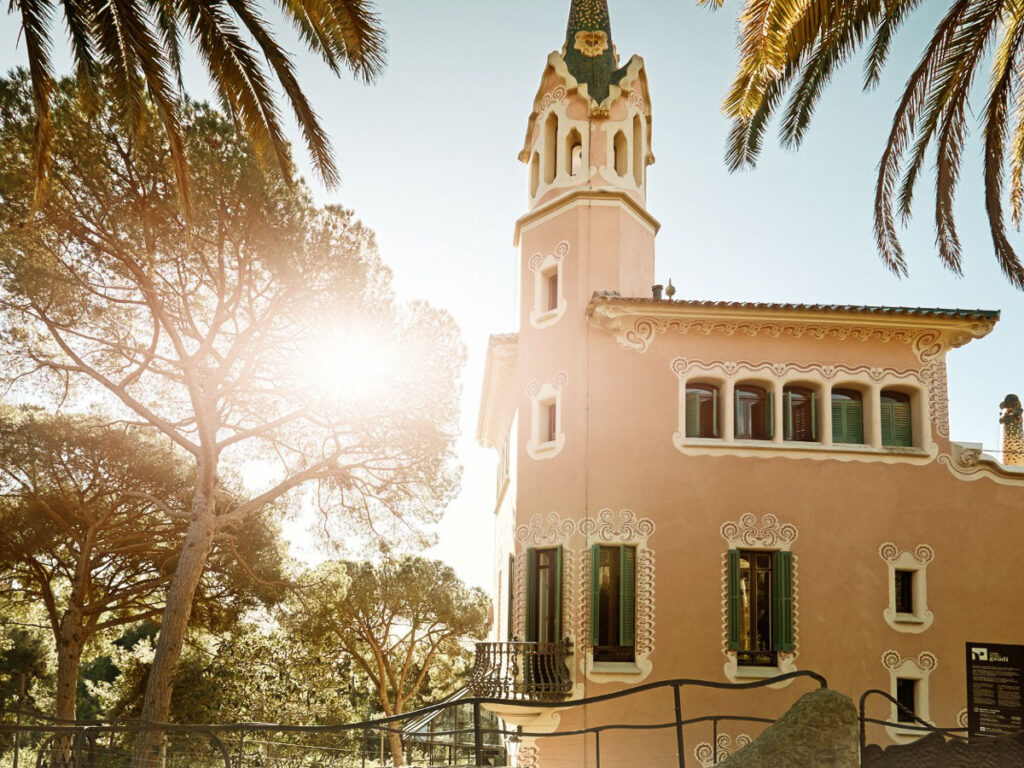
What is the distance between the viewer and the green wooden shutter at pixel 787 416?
1550 cm

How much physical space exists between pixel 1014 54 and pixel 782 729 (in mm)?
6869

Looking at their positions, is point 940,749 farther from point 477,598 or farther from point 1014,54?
point 477,598

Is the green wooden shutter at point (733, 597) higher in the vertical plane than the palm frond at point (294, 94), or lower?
lower

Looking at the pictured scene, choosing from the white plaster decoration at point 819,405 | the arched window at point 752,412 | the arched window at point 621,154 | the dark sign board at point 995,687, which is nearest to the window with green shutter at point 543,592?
the white plaster decoration at point 819,405

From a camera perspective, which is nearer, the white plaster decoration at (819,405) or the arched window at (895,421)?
the white plaster decoration at (819,405)

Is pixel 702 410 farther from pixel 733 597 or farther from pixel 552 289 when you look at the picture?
pixel 552 289

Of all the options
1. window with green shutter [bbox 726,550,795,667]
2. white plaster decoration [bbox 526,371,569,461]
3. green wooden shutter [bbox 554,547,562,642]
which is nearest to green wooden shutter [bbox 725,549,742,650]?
window with green shutter [bbox 726,550,795,667]

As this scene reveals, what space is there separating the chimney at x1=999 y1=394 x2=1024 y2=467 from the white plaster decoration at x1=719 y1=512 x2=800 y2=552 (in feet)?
21.7

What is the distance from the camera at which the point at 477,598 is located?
30938mm

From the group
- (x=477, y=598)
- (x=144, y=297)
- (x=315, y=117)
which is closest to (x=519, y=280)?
(x=144, y=297)

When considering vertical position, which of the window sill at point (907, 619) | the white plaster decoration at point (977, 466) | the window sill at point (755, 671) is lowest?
the window sill at point (755, 671)

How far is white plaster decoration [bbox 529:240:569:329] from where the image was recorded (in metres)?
16.1

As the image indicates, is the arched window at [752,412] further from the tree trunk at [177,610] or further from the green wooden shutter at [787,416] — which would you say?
the tree trunk at [177,610]

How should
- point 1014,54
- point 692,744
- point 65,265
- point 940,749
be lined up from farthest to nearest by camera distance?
1. point 65,265
2. point 692,744
3. point 1014,54
4. point 940,749
